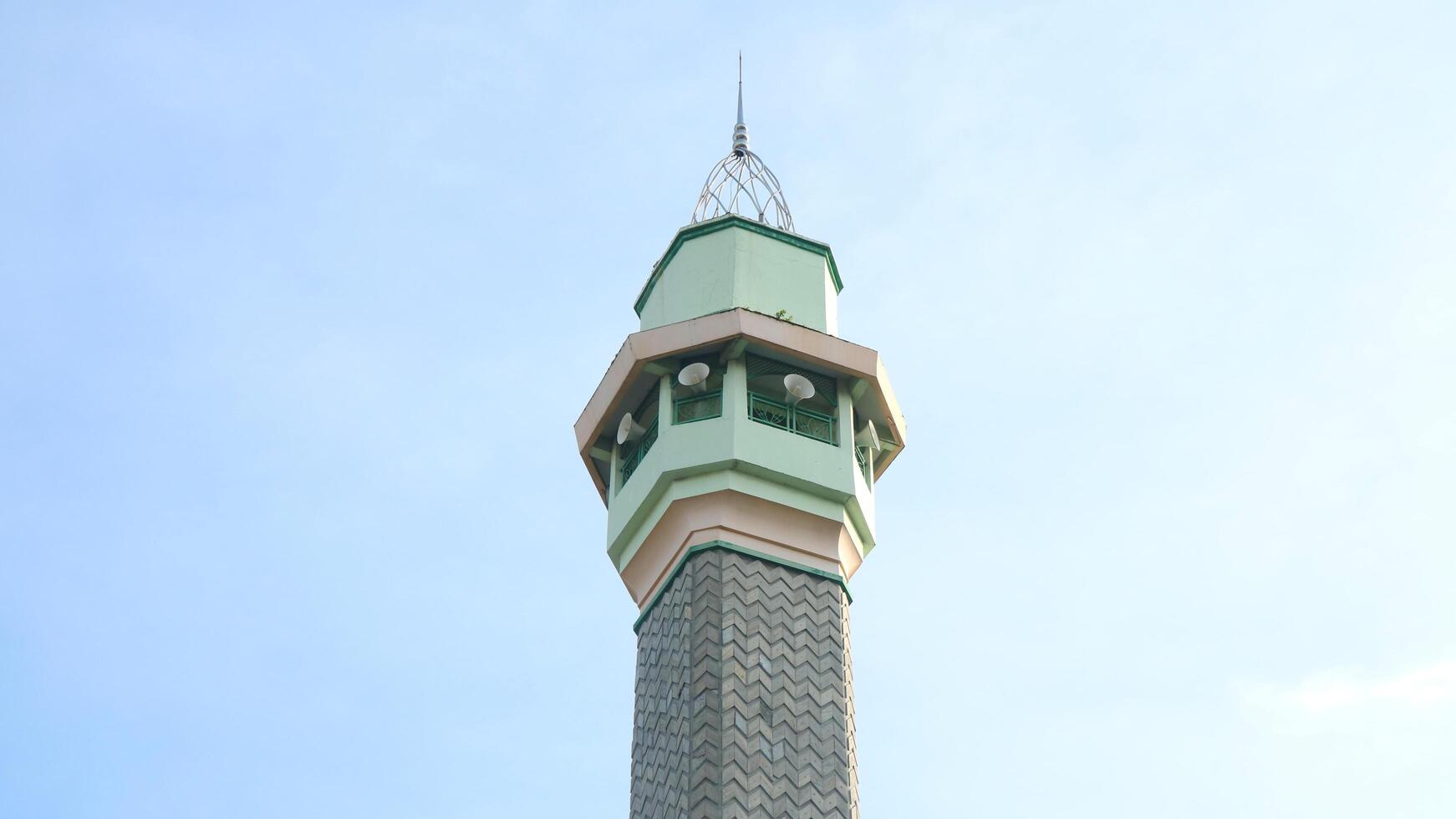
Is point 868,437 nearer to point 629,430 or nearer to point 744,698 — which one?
point 629,430

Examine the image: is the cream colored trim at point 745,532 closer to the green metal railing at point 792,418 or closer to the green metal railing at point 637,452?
the green metal railing at point 792,418

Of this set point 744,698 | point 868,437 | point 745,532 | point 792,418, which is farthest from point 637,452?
point 744,698

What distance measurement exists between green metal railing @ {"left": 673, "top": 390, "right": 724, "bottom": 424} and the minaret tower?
21 millimetres

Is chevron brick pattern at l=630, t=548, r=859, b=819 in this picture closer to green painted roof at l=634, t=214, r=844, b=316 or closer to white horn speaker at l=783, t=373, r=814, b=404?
white horn speaker at l=783, t=373, r=814, b=404

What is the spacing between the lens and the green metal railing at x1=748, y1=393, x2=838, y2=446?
22.7 meters

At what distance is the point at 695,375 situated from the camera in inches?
891

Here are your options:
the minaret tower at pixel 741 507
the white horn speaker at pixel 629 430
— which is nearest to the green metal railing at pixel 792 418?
the minaret tower at pixel 741 507

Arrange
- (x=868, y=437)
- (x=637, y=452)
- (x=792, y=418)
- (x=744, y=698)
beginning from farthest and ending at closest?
(x=868, y=437), (x=637, y=452), (x=792, y=418), (x=744, y=698)

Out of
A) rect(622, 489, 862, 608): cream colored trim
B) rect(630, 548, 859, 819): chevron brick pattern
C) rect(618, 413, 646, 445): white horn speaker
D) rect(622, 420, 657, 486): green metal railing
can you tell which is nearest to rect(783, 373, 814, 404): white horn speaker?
rect(622, 489, 862, 608): cream colored trim

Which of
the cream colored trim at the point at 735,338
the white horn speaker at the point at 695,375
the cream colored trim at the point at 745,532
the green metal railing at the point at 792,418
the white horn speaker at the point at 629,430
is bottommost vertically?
the cream colored trim at the point at 745,532

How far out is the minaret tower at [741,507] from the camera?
19.9 metres

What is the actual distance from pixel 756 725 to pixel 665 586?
2.50 metres

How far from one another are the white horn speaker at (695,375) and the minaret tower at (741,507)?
2 centimetres

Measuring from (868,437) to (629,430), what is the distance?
8.99 feet
